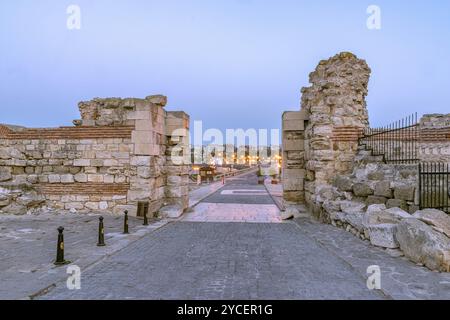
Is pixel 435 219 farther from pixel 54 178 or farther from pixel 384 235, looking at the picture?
pixel 54 178

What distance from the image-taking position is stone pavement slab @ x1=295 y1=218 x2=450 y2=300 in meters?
4.11

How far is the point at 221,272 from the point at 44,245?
406 centimetres

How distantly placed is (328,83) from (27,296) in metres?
9.92

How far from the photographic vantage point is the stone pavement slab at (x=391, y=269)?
13.5 feet

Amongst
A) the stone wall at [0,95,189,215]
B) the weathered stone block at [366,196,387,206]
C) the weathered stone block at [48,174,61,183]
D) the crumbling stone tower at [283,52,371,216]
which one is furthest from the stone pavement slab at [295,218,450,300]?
the weathered stone block at [48,174,61,183]

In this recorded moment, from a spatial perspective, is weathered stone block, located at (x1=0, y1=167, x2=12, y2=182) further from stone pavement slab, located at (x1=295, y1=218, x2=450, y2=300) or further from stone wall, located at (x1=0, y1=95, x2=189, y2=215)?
stone pavement slab, located at (x1=295, y1=218, x2=450, y2=300)

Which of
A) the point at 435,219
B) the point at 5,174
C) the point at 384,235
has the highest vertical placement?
the point at 5,174

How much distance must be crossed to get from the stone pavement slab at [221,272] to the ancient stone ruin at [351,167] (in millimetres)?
1369

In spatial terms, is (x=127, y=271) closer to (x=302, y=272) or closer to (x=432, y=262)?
(x=302, y=272)

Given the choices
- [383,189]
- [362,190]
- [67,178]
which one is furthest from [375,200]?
[67,178]

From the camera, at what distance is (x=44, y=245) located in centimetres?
656

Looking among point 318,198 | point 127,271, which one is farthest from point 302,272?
point 318,198

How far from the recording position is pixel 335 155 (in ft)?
33.7

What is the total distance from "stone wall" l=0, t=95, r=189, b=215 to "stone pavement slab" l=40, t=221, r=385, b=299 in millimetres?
3164
